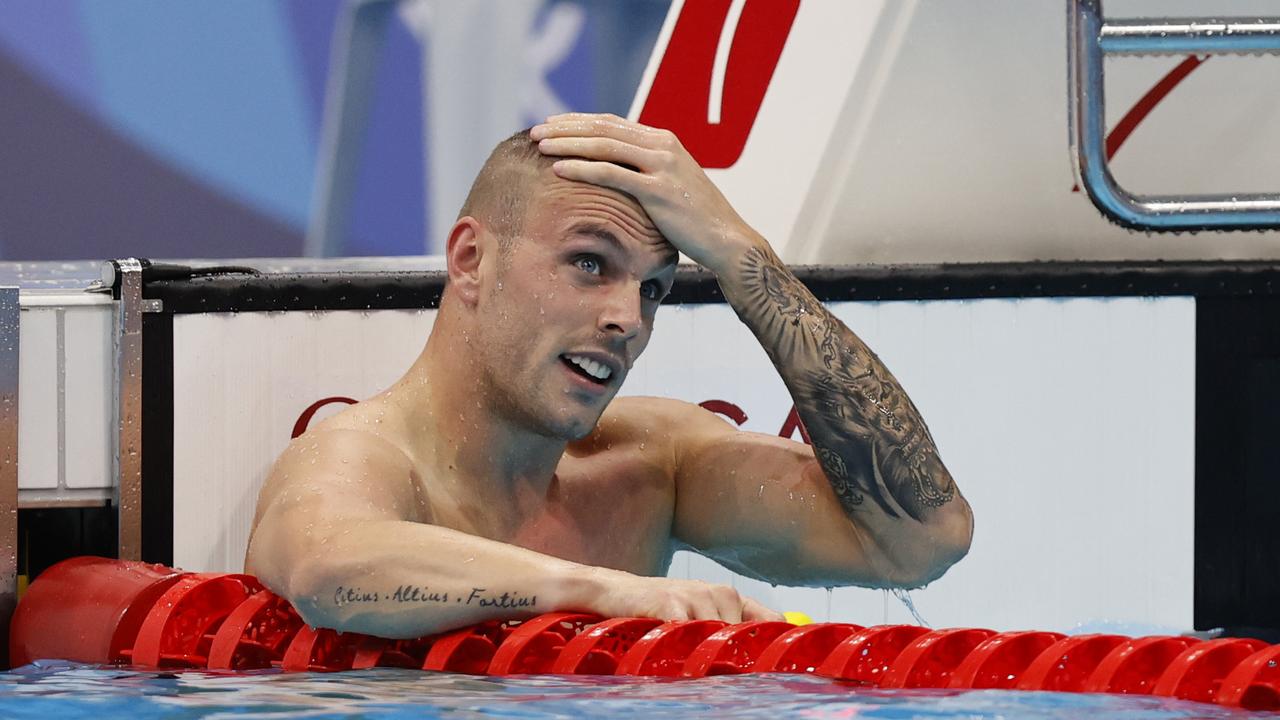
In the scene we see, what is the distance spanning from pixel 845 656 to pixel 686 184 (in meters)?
0.85

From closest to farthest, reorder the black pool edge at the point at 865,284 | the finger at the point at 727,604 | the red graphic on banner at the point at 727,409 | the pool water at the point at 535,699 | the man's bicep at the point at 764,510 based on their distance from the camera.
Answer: the pool water at the point at 535,699, the finger at the point at 727,604, the man's bicep at the point at 764,510, the black pool edge at the point at 865,284, the red graphic on banner at the point at 727,409

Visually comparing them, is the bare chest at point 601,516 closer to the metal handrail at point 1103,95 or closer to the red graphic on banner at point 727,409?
the red graphic on banner at point 727,409

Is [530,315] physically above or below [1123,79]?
below

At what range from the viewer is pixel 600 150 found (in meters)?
2.73

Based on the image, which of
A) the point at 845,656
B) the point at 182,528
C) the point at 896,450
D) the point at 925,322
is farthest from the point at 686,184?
the point at 182,528

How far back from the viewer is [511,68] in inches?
152

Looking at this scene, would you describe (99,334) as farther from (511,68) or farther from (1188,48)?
(1188,48)

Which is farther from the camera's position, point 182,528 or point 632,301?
point 182,528

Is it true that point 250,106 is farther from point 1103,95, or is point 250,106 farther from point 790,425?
point 1103,95

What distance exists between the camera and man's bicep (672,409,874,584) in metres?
2.96

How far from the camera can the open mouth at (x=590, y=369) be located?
2691 mm

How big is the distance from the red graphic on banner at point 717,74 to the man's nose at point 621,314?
1.24m

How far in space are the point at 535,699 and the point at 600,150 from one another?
95cm

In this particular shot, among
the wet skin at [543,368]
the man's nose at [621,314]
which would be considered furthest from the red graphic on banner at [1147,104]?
the man's nose at [621,314]
